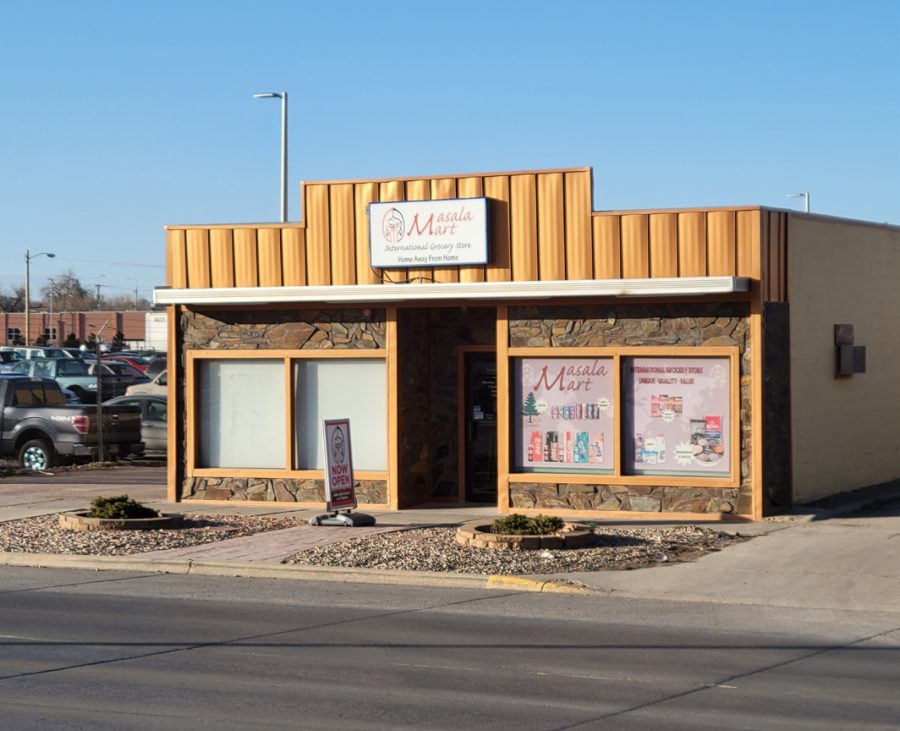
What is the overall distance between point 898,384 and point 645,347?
591cm

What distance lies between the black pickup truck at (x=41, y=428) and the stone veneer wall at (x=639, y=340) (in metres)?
11.0

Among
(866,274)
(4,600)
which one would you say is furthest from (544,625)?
(866,274)

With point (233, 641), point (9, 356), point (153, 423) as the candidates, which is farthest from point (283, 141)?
point (9, 356)

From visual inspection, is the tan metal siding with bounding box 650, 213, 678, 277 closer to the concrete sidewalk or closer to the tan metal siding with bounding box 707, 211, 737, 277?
the tan metal siding with bounding box 707, 211, 737, 277

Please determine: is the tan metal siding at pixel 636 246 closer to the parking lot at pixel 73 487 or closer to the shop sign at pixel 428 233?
the shop sign at pixel 428 233

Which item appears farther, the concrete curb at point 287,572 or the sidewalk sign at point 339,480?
the sidewalk sign at point 339,480

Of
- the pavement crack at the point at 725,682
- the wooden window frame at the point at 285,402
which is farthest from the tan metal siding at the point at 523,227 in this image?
the pavement crack at the point at 725,682

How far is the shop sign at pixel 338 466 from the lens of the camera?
1664 cm

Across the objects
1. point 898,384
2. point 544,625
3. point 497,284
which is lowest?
point 544,625

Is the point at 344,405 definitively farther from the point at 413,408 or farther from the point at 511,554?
the point at 511,554

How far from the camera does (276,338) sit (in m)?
19.2

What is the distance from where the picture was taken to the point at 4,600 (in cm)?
1234

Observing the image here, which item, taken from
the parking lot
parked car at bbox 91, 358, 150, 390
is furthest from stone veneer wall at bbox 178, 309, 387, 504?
parked car at bbox 91, 358, 150, 390

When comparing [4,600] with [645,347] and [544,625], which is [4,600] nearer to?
[544,625]
